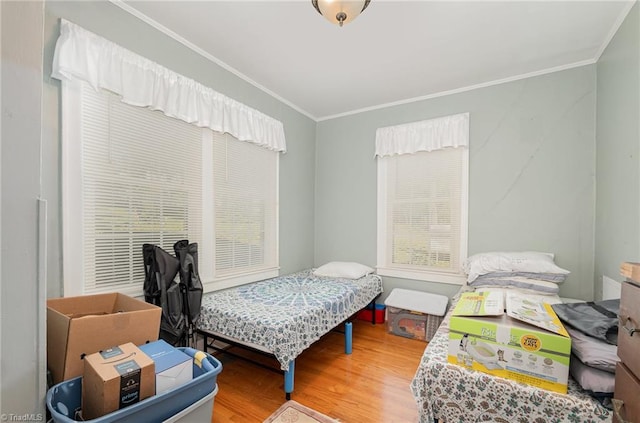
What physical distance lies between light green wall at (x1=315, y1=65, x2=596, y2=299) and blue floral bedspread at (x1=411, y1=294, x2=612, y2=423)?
188 centimetres

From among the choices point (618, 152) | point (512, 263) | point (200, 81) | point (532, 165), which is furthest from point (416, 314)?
point (200, 81)

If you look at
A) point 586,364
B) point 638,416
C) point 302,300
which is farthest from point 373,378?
point 638,416

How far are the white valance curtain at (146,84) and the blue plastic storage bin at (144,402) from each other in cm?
171

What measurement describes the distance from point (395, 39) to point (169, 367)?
106 inches

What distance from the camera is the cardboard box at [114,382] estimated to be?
996mm

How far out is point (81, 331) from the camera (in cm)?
122

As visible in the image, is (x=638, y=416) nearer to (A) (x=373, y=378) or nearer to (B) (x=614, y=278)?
(A) (x=373, y=378)

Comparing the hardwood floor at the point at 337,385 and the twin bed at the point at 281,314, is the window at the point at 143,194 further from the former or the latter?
the hardwood floor at the point at 337,385

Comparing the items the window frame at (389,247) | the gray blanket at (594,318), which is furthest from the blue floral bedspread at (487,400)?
the window frame at (389,247)

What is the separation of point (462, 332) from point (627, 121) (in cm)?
200

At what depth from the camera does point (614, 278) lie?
6.67ft

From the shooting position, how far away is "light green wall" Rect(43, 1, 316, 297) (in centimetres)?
160

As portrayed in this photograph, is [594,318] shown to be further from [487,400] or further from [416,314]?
[416,314]

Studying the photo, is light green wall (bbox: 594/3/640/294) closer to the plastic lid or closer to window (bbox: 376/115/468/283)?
window (bbox: 376/115/468/283)
